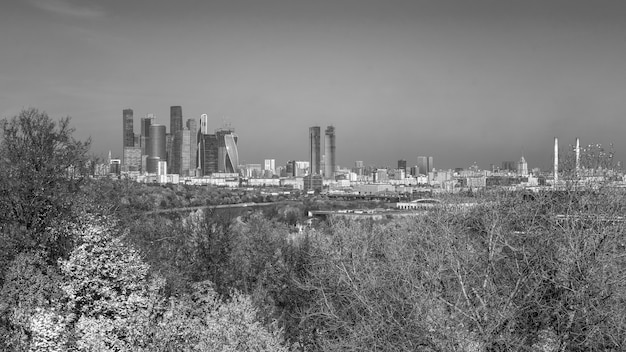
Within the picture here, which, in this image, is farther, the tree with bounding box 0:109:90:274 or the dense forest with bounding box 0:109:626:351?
the tree with bounding box 0:109:90:274

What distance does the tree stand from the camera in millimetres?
16656

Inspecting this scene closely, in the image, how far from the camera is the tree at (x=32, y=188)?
16.7 m

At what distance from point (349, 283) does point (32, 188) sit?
9.11 m

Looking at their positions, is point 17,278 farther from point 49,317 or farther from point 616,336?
point 616,336

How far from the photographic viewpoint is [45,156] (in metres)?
18.1

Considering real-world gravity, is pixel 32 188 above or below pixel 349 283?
above

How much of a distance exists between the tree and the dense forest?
40 mm

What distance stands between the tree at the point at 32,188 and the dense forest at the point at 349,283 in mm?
40

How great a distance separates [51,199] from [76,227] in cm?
127

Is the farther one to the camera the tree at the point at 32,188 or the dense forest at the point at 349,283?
the tree at the point at 32,188

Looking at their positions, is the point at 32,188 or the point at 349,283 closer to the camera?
the point at 349,283

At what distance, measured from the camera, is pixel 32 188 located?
17.3 meters

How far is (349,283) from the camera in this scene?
612 inches

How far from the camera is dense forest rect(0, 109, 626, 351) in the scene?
490 inches
